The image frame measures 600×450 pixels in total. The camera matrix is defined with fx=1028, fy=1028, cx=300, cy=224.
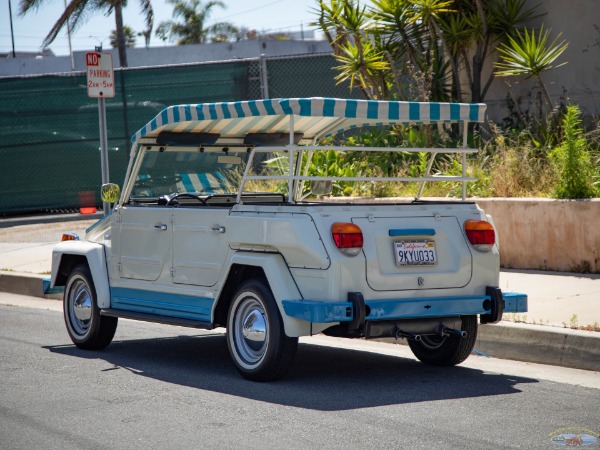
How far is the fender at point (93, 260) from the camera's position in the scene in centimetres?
882

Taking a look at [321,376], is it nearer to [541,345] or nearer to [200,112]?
[541,345]

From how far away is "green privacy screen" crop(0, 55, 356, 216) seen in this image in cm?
1883

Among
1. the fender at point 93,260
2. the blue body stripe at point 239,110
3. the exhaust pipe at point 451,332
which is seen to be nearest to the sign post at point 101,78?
the fender at point 93,260

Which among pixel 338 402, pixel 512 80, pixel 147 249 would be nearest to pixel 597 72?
pixel 512 80

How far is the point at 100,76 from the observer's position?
12.8 meters

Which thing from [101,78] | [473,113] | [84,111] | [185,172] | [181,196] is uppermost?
[101,78]

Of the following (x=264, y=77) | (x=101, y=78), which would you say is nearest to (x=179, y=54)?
(x=264, y=77)

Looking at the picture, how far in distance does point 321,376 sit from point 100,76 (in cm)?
650

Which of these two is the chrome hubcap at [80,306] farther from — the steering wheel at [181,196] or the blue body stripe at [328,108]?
the blue body stripe at [328,108]

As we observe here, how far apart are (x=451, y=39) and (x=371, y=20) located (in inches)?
55.6

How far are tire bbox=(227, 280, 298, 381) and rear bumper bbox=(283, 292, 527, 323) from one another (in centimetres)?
24

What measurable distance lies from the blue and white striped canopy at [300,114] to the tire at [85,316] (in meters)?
1.35

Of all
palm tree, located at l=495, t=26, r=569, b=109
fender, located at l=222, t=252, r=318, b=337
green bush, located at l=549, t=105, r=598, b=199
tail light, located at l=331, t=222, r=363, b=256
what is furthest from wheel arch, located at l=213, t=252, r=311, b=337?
palm tree, located at l=495, t=26, r=569, b=109

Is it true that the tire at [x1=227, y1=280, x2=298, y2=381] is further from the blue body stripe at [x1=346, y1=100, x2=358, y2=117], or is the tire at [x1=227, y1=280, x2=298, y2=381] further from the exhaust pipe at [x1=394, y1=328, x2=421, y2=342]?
the blue body stripe at [x1=346, y1=100, x2=358, y2=117]
